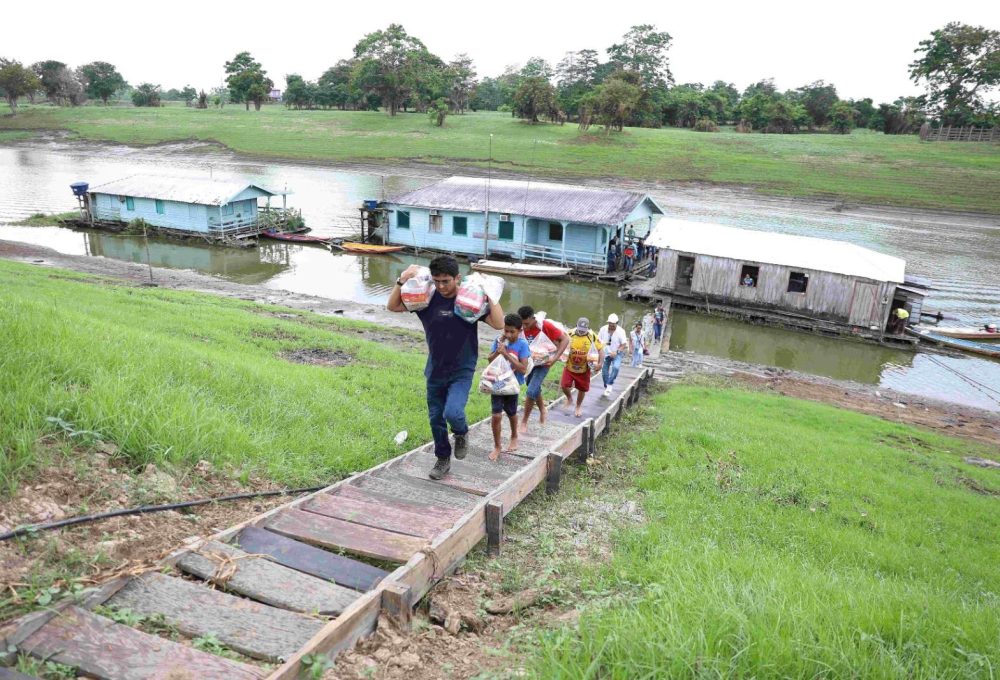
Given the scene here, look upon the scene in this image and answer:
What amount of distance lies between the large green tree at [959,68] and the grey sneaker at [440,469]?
78167 mm

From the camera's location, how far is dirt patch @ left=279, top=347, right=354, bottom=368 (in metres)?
12.5

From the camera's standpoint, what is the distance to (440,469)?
613 cm

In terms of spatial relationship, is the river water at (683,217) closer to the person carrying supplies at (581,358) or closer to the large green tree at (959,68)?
the person carrying supplies at (581,358)

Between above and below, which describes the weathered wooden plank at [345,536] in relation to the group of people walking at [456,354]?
below

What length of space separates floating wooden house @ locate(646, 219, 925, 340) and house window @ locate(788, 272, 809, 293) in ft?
0.12

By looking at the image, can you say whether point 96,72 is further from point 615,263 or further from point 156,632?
point 156,632

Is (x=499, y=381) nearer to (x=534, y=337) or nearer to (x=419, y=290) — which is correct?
(x=534, y=337)

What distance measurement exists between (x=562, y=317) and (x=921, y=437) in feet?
46.8

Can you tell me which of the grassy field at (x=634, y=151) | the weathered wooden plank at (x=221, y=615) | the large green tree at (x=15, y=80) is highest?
the large green tree at (x=15, y=80)

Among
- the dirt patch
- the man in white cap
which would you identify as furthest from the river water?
Answer: the man in white cap

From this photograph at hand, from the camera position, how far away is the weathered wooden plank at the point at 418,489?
5.60 m

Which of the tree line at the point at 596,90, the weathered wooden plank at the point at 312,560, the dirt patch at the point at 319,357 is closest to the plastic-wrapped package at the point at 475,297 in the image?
the weathered wooden plank at the point at 312,560

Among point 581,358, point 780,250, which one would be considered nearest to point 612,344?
point 581,358

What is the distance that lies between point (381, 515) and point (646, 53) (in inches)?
3867
